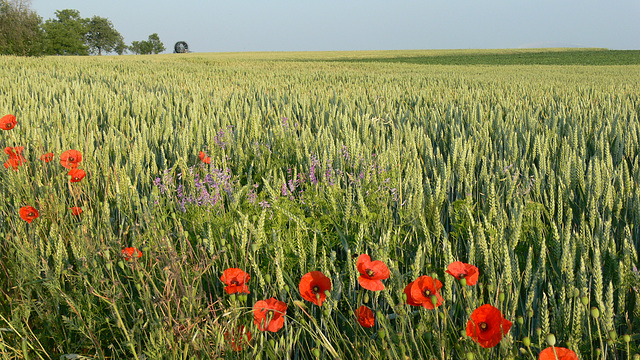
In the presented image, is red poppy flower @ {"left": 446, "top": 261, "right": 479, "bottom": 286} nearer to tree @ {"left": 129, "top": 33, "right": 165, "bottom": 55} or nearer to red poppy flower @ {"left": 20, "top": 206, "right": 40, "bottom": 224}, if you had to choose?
red poppy flower @ {"left": 20, "top": 206, "right": 40, "bottom": 224}

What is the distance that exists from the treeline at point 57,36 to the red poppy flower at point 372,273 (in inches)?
1198

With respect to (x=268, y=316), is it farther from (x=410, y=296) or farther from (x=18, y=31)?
(x=18, y=31)

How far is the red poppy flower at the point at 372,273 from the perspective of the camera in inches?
30.5

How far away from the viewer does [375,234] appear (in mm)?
1249

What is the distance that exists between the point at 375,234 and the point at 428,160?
80 centimetres

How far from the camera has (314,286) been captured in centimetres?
82

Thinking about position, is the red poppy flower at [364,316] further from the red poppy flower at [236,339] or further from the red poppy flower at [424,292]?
the red poppy flower at [236,339]

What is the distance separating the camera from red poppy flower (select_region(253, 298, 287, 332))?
824mm

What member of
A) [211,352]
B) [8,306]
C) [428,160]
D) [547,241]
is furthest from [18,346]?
[428,160]

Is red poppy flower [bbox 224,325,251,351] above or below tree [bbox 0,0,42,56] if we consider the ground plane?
below

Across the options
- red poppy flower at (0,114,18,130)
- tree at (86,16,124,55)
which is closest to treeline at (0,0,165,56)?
tree at (86,16,124,55)

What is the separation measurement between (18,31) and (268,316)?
1293 inches

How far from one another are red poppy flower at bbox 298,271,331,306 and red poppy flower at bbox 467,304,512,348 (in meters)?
0.28

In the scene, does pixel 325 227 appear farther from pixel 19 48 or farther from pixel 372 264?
pixel 19 48
